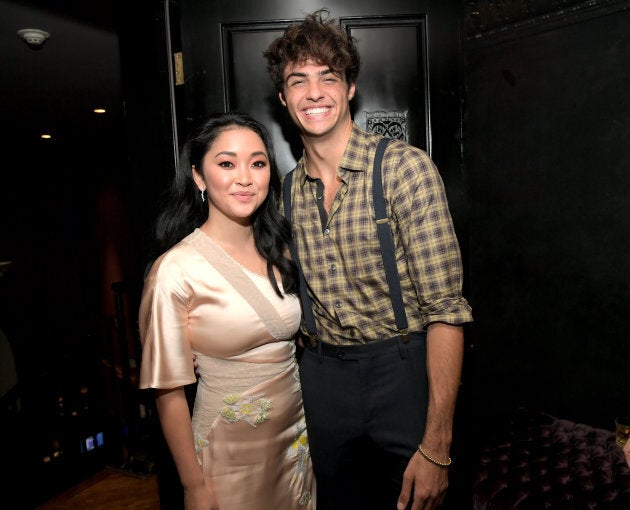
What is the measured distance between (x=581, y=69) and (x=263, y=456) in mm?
2132

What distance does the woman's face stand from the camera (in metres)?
1.47

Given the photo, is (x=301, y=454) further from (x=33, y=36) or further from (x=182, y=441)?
(x=33, y=36)

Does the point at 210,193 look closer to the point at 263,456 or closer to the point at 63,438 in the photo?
the point at 263,456

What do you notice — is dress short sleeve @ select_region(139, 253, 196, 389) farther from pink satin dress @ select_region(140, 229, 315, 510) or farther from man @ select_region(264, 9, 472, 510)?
man @ select_region(264, 9, 472, 510)

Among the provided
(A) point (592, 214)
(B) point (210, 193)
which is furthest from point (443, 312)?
(A) point (592, 214)

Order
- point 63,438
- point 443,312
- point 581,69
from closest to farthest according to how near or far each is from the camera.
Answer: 1. point 443,312
2. point 581,69
3. point 63,438

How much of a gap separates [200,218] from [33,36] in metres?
2.21

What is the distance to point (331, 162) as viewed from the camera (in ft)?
5.13

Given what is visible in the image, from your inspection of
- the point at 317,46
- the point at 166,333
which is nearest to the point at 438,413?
the point at 166,333

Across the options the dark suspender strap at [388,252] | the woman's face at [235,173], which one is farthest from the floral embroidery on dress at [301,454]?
the woman's face at [235,173]

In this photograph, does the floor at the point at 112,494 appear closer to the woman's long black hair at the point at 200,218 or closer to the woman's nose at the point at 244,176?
the woman's long black hair at the point at 200,218

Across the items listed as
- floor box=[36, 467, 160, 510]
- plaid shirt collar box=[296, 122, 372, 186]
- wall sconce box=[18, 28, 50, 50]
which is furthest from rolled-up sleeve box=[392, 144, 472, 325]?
floor box=[36, 467, 160, 510]

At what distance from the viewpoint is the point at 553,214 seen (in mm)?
2410

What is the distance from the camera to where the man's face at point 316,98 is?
4.92 feet
